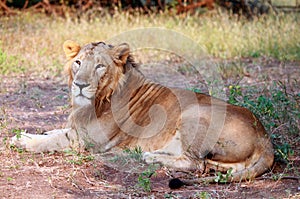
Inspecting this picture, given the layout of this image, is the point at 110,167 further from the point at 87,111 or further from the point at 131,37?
the point at 131,37

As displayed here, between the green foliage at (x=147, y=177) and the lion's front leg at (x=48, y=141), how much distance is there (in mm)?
691

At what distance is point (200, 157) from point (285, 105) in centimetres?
151

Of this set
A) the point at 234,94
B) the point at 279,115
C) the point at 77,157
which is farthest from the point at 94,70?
the point at 234,94

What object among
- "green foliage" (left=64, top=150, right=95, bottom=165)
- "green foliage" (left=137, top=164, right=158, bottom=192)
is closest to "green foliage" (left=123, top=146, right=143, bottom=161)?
"green foliage" (left=137, top=164, right=158, bottom=192)

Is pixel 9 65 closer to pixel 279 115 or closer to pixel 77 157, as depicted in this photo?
pixel 77 157

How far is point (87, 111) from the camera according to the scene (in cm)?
458

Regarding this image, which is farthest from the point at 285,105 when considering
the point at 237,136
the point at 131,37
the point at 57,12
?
the point at 57,12

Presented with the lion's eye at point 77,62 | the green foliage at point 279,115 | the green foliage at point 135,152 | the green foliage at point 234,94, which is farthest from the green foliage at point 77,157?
the green foliage at point 234,94

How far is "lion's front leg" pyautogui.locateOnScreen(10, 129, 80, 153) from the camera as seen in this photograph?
4.46 m

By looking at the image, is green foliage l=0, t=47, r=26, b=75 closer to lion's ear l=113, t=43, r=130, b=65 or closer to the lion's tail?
lion's ear l=113, t=43, r=130, b=65

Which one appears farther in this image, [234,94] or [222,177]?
[234,94]

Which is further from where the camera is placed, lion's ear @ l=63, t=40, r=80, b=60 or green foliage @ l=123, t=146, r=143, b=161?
lion's ear @ l=63, t=40, r=80, b=60

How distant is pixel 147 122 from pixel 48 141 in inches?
30.0

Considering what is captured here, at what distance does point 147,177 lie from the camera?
3.94 meters
